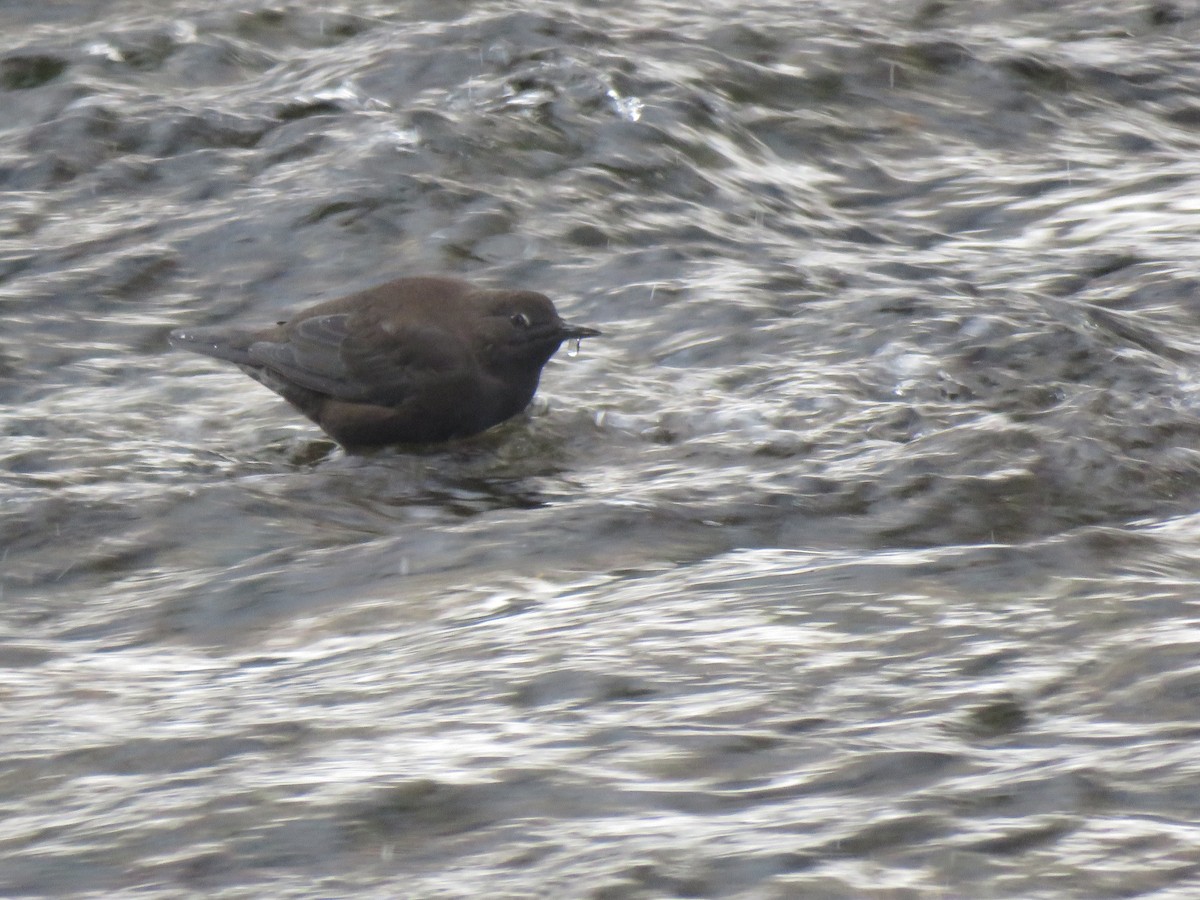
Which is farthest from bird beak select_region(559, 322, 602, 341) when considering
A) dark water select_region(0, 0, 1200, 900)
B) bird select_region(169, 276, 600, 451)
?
dark water select_region(0, 0, 1200, 900)

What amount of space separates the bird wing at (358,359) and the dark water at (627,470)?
26 cm

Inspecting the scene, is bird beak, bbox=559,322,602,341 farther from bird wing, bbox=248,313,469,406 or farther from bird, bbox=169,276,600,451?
bird wing, bbox=248,313,469,406

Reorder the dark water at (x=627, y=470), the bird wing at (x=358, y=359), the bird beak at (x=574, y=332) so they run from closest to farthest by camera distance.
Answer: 1. the dark water at (x=627, y=470)
2. the bird beak at (x=574, y=332)
3. the bird wing at (x=358, y=359)

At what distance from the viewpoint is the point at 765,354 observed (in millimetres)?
7422

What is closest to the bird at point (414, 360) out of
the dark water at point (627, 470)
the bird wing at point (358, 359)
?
the bird wing at point (358, 359)

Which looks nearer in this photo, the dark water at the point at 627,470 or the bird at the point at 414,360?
the dark water at the point at 627,470

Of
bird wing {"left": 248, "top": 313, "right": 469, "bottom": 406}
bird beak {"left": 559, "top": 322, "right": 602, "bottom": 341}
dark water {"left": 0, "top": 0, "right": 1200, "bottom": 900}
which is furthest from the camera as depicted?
bird wing {"left": 248, "top": 313, "right": 469, "bottom": 406}

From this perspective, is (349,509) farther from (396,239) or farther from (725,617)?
(396,239)

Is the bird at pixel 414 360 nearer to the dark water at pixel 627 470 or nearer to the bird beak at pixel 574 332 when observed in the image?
the bird beak at pixel 574 332

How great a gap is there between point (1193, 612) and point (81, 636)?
2674 mm

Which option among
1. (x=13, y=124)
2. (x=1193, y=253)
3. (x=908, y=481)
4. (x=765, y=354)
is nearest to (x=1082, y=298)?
(x=1193, y=253)

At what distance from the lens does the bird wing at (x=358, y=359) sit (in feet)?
23.1

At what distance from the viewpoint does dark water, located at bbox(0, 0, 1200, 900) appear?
3588 mm

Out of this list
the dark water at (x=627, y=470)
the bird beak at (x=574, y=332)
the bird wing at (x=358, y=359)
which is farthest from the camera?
the bird wing at (x=358, y=359)
